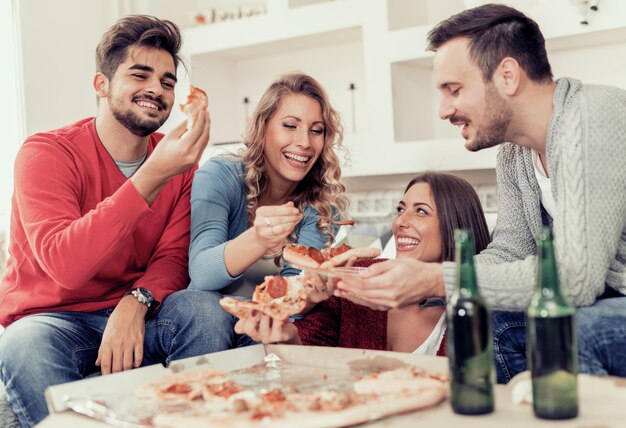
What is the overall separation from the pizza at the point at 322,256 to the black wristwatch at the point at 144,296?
0.47 m

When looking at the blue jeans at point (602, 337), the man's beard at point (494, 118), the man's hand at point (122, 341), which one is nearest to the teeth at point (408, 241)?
the man's beard at point (494, 118)

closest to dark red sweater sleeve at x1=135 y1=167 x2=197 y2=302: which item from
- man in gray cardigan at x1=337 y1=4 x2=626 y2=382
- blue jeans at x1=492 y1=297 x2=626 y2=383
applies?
man in gray cardigan at x1=337 y1=4 x2=626 y2=382

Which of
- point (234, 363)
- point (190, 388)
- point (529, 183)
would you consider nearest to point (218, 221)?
point (234, 363)

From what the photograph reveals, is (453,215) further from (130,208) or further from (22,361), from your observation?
(22,361)

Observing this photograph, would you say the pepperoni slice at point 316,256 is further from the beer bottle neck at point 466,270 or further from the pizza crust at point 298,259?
the beer bottle neck at point 466,270

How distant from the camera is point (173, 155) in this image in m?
2.10

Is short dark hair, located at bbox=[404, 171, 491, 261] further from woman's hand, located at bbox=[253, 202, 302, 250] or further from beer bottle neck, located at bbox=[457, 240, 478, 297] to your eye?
beer bottle neck, located at bbox=[457, 240, 478, 297]

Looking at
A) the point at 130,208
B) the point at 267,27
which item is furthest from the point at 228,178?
the point at 267,27

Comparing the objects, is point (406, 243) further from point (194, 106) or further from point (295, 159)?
point (194, 106)

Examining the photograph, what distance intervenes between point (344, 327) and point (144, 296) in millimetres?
574

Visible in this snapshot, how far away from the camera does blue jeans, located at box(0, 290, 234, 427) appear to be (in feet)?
6.66

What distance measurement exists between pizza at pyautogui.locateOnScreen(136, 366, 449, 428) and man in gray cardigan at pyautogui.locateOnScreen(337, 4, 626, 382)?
35cm

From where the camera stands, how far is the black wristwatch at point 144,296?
2.26 meters

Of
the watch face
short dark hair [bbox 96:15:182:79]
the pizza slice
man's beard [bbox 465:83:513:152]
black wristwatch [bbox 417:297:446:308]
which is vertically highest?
short dark hair [bbox 96:15:182:79]
